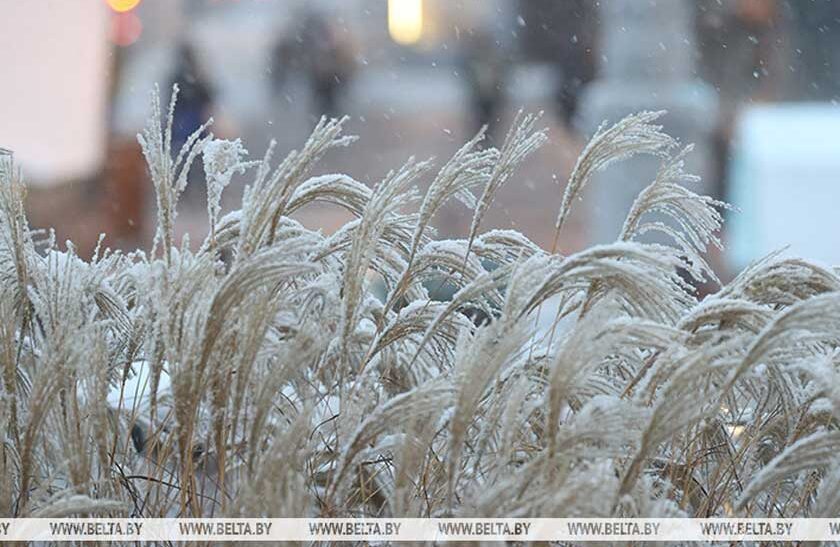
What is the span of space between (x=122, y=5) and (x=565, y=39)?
4327 millimetres

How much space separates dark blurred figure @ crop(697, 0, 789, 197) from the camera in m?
10.6

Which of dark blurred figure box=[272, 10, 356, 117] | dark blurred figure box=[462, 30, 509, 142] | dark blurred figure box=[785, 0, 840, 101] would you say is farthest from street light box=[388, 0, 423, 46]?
dark blurred figure box=[785, 0, 840, 101]

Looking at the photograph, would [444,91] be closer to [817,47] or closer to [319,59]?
[319,59]

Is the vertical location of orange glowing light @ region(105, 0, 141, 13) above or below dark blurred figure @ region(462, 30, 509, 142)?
above

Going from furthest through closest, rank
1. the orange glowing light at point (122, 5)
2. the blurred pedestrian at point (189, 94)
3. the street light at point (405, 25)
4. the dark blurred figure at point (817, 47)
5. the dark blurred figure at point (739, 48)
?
→ the street light at point (405, 25) < the orange glowing light at point (122, 5) < the dark blurred figure at point (817, 47) < the dark blurred figure at point (739, 48) < the blurred pedestrian at point (189, 94)

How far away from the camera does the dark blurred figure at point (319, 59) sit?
425 inches

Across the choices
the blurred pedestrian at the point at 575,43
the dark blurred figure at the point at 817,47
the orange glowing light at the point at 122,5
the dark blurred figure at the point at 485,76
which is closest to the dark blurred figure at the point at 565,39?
the blurred pedestrian at the point at 575,43

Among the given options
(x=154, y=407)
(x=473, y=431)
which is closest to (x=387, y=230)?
(x=473, y=431)

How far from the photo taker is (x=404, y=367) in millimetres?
1850

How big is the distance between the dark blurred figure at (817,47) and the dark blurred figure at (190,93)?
5471mm

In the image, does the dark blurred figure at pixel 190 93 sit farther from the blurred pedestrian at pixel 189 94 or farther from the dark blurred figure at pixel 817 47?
the dark blurred figure at pixel 817 47

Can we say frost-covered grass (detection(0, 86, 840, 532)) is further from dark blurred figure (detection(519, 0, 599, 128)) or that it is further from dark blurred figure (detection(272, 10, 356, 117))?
dark blurred figure (detection(519, 0, 599, 128))

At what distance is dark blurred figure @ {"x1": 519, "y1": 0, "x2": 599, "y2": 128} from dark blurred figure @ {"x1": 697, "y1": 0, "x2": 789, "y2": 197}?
42.7 inches

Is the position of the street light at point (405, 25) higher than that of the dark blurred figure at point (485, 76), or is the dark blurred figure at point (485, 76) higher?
the street light at point (405, 25)
